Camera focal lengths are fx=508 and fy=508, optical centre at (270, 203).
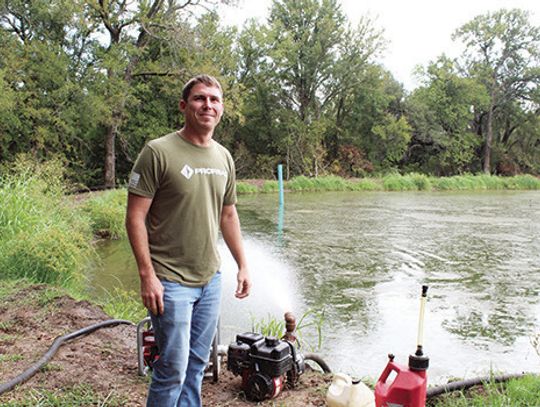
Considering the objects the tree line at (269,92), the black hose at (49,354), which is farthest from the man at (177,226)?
the tree line at (269,92)

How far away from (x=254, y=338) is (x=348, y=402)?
65 centimetres

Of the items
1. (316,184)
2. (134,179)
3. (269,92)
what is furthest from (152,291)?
(269,92)

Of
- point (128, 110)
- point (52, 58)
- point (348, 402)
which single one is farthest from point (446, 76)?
point (348, 402)

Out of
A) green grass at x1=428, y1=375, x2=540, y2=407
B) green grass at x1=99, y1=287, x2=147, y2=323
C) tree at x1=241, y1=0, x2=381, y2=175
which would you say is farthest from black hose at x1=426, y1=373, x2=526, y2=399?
tree at x1=241, y1=0, x2=381, y2=175

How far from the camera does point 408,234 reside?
951cm

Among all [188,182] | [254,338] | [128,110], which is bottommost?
[254,338]

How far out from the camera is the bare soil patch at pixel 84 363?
254 centimetres

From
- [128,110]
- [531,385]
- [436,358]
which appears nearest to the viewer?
[531,385]

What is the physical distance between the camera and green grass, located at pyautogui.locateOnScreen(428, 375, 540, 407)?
2461mm

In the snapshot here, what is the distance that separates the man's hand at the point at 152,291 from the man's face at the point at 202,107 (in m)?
0.58

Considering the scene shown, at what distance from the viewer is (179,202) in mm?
1852

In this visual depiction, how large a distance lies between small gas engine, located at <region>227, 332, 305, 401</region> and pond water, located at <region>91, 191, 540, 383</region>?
3.42ft

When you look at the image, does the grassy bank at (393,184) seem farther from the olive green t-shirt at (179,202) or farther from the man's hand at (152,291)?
the man's hand at (152,291)

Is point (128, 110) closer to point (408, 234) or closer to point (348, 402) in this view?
point (408, 234)
